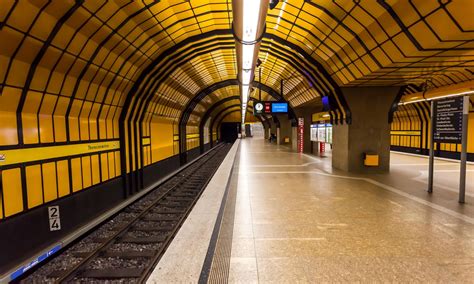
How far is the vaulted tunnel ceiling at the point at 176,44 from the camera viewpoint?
5141mm

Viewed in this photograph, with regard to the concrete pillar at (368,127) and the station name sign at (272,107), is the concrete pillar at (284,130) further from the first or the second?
the concrete pillar at (368,127)

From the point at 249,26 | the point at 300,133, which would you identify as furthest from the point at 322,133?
the point at 249,26

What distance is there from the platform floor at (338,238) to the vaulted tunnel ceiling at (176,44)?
4066 mm

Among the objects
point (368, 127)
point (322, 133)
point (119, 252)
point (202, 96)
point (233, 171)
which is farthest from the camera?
point (202, 96)

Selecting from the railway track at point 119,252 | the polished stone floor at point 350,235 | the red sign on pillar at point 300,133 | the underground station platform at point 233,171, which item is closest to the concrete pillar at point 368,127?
the underground station platform at point 233,171

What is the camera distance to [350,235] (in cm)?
476

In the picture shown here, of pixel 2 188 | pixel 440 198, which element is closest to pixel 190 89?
pixel 2 188

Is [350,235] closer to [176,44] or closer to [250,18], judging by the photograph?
[250,18]

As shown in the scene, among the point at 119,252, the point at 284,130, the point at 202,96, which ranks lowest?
the point at 119,252

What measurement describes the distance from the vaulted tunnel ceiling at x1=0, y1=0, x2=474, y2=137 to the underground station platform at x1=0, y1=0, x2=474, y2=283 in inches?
1.8

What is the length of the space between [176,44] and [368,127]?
9.30m

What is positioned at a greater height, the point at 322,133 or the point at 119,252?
the point at 322,133

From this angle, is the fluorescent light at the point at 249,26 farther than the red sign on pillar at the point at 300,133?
No

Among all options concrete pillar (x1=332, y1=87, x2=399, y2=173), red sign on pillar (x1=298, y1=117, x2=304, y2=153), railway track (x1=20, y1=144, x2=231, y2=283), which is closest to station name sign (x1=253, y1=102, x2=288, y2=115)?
red sign on pillar (x1=298, y1=117, x2=304, y2=153)
